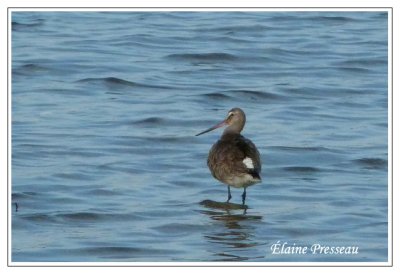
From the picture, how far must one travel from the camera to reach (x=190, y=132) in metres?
15.7

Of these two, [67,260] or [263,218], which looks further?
[263,218]

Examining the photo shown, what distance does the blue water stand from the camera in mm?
11492

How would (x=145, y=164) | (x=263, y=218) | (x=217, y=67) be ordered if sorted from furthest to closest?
1. (x=217, y=67)
2. (x=145, y=164)
3. (x=263, y=218)

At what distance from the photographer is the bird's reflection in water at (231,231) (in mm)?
10812

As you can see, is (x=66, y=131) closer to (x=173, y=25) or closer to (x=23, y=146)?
(x=23, y=146)

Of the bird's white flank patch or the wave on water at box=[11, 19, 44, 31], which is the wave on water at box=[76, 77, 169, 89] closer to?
the wave on water at box=[11, 19, 44, 31]

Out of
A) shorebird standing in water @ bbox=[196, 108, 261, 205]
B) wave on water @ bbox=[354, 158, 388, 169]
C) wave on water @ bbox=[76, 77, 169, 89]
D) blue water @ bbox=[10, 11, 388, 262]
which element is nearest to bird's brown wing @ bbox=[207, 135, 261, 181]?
shorebird standing in water @ bbox=[196, 108, 261, 205]

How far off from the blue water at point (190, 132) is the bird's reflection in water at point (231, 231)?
2 cm

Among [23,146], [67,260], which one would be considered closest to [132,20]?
[23,146]

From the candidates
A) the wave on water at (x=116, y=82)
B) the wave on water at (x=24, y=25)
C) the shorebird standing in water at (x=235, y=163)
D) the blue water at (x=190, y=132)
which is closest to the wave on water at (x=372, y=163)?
the blue water at (x=190, y=132)

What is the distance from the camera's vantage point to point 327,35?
2289 cm

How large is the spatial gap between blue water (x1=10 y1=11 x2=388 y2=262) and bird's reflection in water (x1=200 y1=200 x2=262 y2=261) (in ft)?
0.06

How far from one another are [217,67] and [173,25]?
3688mm

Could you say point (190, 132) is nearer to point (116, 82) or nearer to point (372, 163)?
point (372, 163)
